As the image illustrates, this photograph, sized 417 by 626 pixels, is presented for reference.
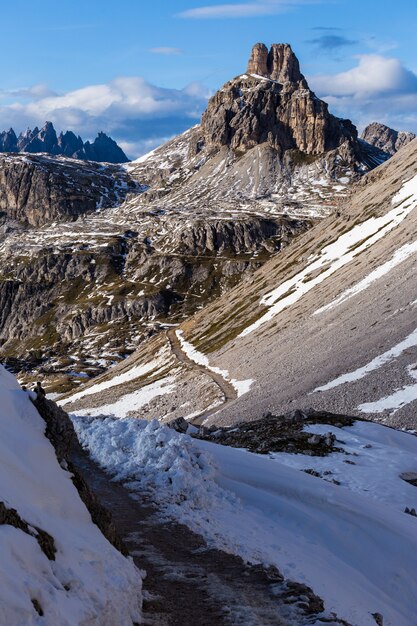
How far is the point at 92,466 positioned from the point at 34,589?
53.8 ft

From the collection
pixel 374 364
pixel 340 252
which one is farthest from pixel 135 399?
pixel 340 252

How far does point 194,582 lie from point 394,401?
144 feet

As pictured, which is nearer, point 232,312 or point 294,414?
point 294,414

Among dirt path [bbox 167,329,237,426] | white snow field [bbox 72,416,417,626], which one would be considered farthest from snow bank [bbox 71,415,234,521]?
dirt path [bbox 167,329,237,426]

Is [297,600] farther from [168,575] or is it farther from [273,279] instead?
[273,279]

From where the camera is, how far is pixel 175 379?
105875 millimetres

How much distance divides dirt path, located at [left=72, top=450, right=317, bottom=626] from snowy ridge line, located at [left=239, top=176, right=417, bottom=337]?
95.3m

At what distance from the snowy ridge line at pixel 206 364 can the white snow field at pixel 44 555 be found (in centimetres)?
6328

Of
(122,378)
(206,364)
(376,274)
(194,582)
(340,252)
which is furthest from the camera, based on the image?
(340,252)

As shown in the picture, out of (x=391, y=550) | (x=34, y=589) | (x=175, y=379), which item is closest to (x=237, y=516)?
(x=391, y=550)

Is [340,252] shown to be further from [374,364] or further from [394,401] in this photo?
[394,401]

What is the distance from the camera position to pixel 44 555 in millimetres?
13500

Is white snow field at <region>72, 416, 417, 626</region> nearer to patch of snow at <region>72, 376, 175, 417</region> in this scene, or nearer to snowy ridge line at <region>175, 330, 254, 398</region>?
snowy ridge line at <region>175, 330, 254, 398</region>

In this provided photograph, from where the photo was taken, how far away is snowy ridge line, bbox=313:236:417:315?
98.6 m
